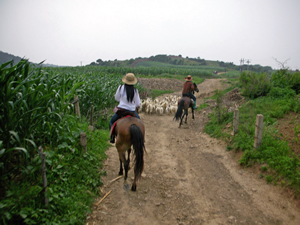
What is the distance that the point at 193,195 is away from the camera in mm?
4254

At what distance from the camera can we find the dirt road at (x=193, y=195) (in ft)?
11.7

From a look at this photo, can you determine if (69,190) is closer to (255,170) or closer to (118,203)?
(118,203)

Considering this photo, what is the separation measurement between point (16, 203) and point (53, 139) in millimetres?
1591

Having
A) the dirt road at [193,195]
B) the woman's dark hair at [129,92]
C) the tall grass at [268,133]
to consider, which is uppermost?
the woman's dark hair at [129,92]

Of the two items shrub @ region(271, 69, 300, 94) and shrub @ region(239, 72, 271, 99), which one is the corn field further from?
shrub @ region(271, 69, 300, 94)

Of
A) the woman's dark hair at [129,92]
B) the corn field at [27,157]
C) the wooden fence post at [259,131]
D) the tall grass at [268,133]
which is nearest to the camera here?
the corn field at [27,157]

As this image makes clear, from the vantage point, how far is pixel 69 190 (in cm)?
347

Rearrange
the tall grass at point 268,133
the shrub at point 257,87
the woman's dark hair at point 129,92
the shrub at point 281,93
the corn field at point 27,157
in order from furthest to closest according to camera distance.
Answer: the shrub at point 257,87 → the shrub at point 281,93 → the woman's dark hair at point 129,92 → the tall grass at point 268,133 → the corn field at point 27,157

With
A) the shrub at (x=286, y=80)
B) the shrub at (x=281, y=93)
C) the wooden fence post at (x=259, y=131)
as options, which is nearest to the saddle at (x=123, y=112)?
the wooden fence post at (x=259, y=131)

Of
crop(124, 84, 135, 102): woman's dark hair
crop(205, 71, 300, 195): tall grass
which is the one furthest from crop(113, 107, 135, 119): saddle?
crop(205, 71, 300, 195): tall grass

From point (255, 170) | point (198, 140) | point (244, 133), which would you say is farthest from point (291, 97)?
point (255, 170)

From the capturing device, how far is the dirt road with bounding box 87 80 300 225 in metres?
3.55

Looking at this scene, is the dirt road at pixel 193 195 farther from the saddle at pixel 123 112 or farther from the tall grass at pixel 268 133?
the saddle at pixel 123 112

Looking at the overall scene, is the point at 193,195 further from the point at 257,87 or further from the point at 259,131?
the point at 257,87
